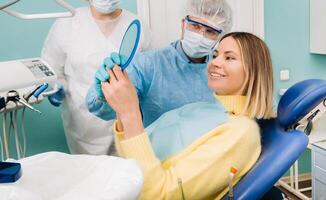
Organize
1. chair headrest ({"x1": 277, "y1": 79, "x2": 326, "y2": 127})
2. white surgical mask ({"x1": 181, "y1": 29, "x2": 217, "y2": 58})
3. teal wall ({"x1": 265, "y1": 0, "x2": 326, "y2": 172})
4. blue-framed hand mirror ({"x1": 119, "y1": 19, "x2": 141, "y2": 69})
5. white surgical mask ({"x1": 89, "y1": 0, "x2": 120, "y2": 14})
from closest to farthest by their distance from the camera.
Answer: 1. blue-framed hand mirror ({"x1": 119, "y1": 19, "x2": 141, "y2": 69})
2. chair headrest ({"x1": 277, "y1": 79, "x2": 326, "y2": 127})
3. white surgical mask ({"x1": 181, "y1": 29, "x2": 217, "y2": 58})
4. white surgical mask ({"x1": 89, "y1": 0, "x2": 120, "y2": 14})
5. teal wall ({"x1": 265, "y1": 0, "x2": 326, "y2": 172})

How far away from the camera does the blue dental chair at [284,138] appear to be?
3.48 feet

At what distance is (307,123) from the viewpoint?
48.9 inches

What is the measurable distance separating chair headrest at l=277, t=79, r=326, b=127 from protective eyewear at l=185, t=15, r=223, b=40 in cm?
37

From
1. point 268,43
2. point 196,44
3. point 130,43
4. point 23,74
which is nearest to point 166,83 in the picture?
point 196,44

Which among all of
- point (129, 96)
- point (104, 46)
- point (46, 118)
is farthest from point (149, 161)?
point (46, 118)

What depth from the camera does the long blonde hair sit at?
1224mm

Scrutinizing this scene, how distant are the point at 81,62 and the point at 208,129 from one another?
845 millimetres

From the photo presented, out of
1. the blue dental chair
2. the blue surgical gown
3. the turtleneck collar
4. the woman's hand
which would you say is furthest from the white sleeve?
the blue dental chair

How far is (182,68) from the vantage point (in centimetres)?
146

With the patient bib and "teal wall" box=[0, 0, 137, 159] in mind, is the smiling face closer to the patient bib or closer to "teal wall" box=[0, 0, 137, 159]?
the patient bib

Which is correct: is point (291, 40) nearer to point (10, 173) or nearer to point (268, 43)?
point (268, 43)

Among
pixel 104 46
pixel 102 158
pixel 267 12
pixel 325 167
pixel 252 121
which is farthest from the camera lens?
pixel 267 12

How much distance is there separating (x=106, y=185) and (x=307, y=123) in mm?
890

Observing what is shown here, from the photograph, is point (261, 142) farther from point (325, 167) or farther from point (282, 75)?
point (282, 75)
